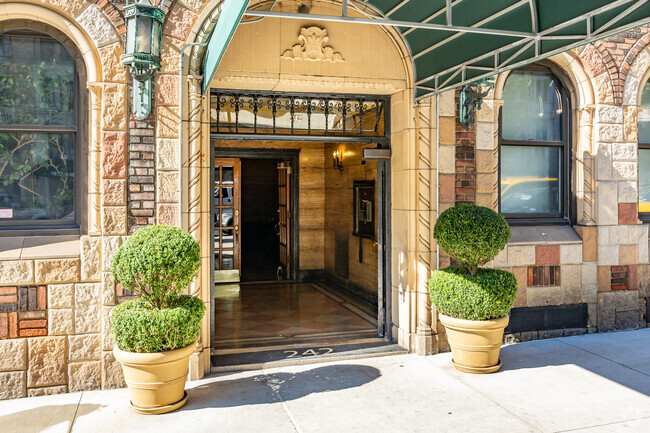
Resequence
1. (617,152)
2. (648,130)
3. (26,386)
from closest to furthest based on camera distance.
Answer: (26,386)
(617,152)
(648,130)

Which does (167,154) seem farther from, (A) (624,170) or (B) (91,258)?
(A) (624,170)

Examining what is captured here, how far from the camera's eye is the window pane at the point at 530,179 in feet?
22.2

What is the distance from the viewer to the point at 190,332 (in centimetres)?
438

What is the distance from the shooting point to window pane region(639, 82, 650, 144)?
7.29m

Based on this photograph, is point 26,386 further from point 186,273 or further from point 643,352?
point 643,352

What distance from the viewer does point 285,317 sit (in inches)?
298

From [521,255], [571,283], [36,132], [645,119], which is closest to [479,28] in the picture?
[521,255]

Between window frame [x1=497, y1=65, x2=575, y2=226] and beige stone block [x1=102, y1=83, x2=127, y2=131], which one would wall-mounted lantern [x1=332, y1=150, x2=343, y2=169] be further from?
beige stone block [x1=102, y1=83, x2=127, y2=131]

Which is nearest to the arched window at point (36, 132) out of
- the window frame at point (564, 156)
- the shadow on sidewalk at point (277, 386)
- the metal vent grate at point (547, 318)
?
the shadow on sidewalk at point (277, 386)

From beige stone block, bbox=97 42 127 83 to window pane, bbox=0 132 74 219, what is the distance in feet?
2.58

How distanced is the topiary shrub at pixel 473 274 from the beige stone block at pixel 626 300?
2432 millimetres

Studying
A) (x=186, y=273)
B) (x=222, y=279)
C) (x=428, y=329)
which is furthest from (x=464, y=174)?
(x=222, y=279)

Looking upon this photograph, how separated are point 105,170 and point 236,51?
185cm

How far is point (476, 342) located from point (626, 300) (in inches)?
116
